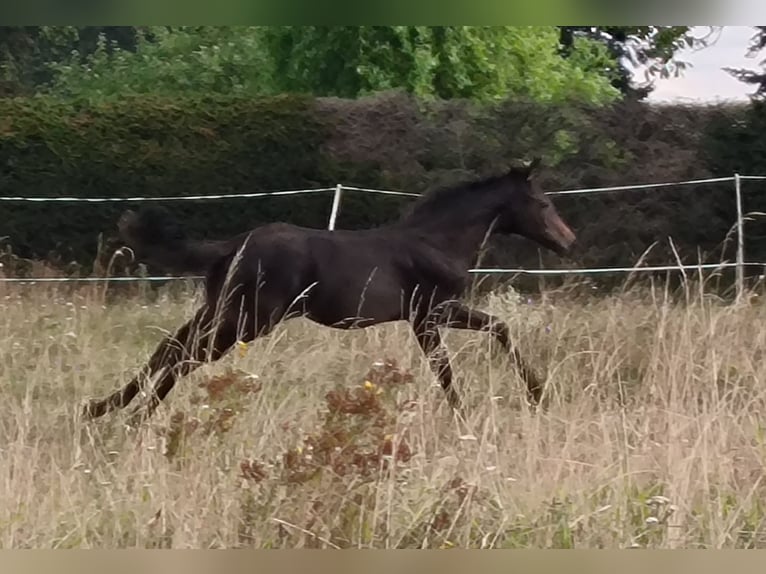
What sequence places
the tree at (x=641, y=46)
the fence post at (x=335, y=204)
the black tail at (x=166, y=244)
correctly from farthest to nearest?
the fence post at (x=335, y=204), the black tail at (x=166, y=244), the tree at (x=641, y=46)

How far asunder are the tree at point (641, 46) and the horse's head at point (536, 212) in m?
0.28

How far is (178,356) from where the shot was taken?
6.01 ft

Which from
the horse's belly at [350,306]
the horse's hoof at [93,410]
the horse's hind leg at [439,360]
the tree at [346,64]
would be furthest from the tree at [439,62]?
the horse's hoof at [93,410]

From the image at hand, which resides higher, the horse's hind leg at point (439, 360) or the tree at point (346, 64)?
the tree at point (346, 64)

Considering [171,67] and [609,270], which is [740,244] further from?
[171,67]

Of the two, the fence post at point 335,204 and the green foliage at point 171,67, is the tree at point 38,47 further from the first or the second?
the fence post at point 335,204

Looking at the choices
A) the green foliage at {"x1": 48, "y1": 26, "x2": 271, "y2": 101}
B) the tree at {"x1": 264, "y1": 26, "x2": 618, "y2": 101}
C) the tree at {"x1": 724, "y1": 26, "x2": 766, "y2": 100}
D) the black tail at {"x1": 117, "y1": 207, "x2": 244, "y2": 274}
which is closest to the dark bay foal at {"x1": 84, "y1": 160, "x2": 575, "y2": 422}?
the black tail at {"x1": 117, "y1": 207, "x2": 244, "y2": 274}

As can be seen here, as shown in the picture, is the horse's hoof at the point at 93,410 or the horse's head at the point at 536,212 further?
the horse's head at the point at 536,212

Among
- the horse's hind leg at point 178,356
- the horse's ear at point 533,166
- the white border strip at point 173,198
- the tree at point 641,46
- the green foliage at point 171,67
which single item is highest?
the tree at point 641,46

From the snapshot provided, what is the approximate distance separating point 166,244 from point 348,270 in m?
0.42

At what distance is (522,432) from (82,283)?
1079mm

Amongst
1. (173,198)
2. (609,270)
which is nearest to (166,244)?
(173,198)

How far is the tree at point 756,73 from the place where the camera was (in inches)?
68.9

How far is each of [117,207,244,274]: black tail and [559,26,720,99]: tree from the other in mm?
903
